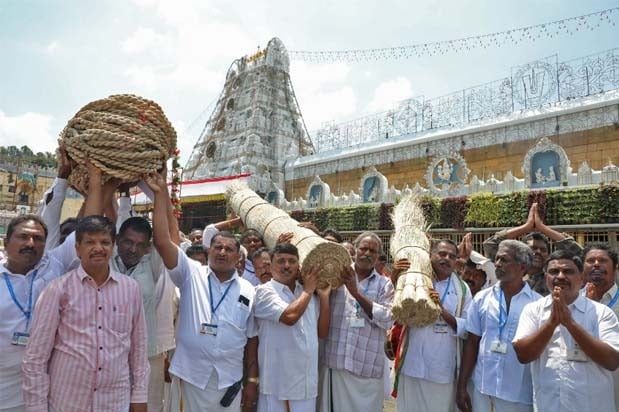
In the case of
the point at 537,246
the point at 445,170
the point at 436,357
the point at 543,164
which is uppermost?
the point at 445,170

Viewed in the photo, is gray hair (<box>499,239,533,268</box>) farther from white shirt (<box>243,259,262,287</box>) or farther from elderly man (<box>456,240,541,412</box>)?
white shirt (<box>243,259,262,287</box>)

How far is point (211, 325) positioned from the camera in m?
Result: 2.93

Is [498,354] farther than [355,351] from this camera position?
No

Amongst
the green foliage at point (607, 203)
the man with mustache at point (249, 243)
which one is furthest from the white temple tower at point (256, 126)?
the man with mustache at point (249, 243)

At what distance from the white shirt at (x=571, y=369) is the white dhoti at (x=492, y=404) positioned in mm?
219

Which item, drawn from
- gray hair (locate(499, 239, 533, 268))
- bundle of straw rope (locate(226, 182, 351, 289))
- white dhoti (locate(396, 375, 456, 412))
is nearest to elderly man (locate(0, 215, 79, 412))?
bundle of straw rope (locate(226, 182, 351, 289))

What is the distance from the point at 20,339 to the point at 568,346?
3234 millimetres

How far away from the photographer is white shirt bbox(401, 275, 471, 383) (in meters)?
3.32

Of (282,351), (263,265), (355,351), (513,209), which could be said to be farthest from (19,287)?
(513,209)

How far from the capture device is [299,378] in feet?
10.2

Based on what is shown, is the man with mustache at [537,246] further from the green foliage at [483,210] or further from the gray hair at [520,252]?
the green foliage at [483,210]

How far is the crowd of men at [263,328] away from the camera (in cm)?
225

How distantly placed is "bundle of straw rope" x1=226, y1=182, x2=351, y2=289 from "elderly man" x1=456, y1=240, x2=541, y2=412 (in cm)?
113

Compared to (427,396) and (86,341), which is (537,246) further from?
(86,341)
